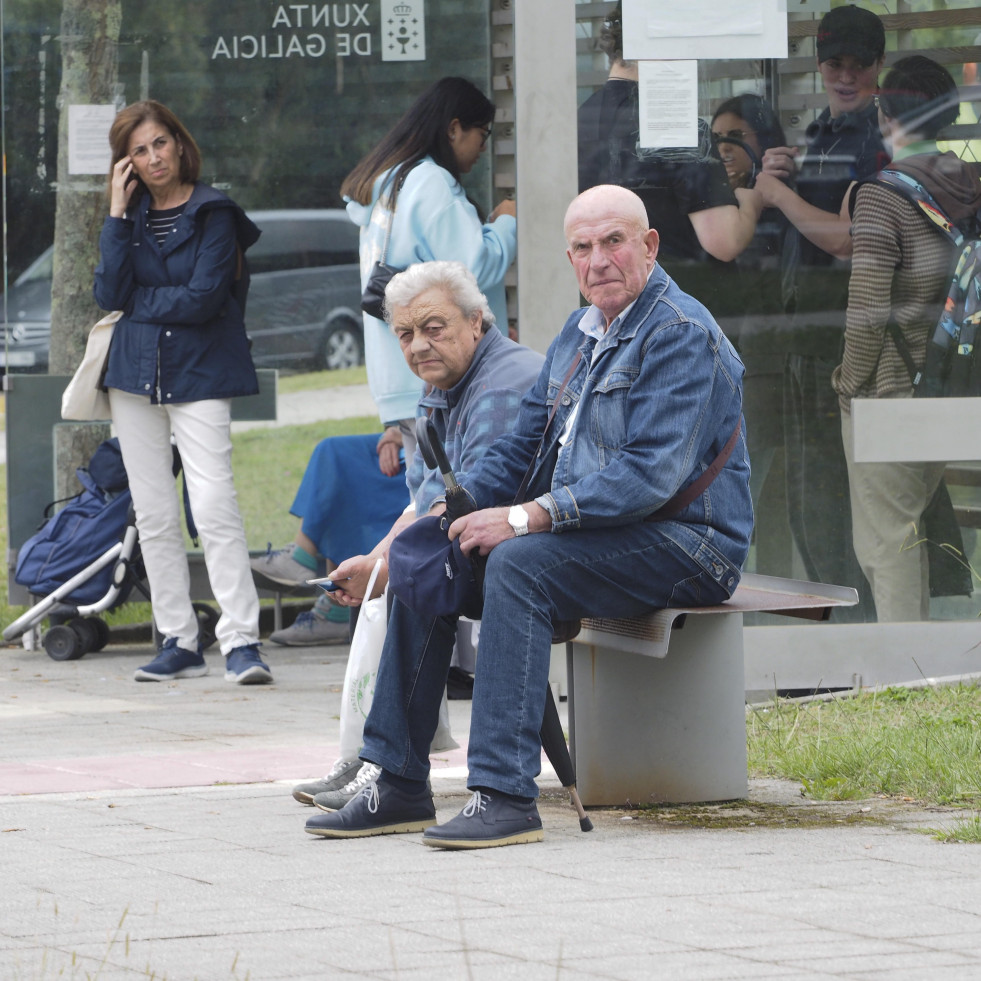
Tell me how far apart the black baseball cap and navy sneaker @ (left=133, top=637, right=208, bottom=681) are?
347 cm

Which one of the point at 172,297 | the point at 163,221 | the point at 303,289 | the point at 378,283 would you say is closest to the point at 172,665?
the point at 172,297

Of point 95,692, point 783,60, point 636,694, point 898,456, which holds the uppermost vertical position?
point 783,60

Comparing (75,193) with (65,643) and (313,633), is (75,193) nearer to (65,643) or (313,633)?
(65,643)

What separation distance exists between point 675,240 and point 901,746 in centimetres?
224

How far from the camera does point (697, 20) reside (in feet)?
21.7

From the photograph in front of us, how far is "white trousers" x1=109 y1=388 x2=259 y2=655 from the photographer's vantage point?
755 cm

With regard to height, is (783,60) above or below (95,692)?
above

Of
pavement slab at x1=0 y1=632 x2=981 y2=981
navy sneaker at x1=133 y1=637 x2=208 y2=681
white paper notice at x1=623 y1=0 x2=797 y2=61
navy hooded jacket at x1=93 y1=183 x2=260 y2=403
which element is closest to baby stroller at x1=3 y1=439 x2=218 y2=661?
navy sneaker at x1=133 y1=637 x2=208 y2=681

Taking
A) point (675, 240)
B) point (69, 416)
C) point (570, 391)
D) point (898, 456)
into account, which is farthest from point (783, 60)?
point (69, 416)

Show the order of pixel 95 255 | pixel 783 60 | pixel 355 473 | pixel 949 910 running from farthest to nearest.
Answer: pixel 95 255, pixel 355 473, pixel 783 60, pixel 949 910

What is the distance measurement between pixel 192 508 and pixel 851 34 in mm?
3122

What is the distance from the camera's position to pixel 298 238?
9.55m

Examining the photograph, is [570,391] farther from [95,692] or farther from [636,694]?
[95,692]

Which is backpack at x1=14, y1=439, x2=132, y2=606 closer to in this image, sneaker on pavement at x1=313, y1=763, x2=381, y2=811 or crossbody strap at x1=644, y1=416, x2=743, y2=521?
sneaker on pavement at x1=313, y1=763, x2=381, y2=811
